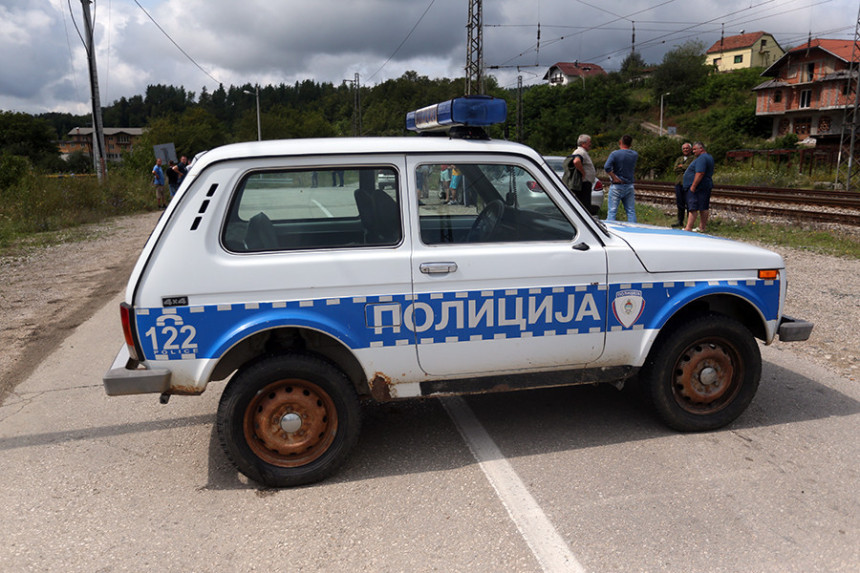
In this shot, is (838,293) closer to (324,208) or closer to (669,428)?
(669,428)

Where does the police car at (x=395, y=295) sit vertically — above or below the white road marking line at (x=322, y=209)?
below

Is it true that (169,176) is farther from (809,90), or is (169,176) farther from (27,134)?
(27,134)

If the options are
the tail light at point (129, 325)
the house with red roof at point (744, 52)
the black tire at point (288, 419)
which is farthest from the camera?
the house with red roof at point (744, 52)

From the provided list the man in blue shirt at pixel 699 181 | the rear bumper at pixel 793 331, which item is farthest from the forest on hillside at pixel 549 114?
the rear bumper at pixel 793 331

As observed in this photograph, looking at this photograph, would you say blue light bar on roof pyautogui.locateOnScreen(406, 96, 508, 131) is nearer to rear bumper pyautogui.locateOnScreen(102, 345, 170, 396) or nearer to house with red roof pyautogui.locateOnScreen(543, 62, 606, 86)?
rear bumper pyautogui.locateOnScreen(102, 345, 170, 396)

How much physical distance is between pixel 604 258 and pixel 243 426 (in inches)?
91.7

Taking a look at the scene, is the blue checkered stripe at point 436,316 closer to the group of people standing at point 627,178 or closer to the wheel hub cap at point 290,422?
the wheel hub cap at point 290,422

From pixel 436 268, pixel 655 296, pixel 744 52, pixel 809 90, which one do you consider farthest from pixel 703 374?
pixel 744 52

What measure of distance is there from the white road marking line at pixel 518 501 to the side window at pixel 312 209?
146 cm

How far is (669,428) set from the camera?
440 cm

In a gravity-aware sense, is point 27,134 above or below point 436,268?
above

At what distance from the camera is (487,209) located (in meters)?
4.20

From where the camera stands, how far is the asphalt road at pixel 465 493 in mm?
3084

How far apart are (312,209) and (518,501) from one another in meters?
2.09
